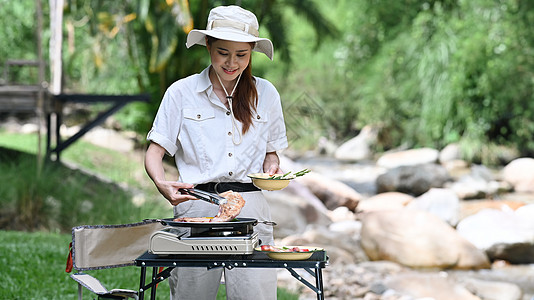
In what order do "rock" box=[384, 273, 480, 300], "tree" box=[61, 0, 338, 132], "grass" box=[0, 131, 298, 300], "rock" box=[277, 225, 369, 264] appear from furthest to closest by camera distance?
"tree" box=[61, 0, 338, 132]
"rock" box=[277, 225, 369, 264]
"rock" box=[384, 273, 480, 300]
"grass" box=[0, 131, 298, 300]

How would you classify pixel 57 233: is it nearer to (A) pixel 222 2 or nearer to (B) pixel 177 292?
(B) pixel 177 292

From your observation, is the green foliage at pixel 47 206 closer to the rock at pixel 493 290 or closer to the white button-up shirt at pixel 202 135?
the rock at pixel 493 290

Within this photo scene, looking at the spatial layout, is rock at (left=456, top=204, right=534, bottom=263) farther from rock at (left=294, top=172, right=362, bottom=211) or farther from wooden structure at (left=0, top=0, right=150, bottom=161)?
wooden structure at (left=0, top=0, right=150, bottom=161)

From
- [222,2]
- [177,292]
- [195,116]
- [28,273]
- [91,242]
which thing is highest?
[222,2]

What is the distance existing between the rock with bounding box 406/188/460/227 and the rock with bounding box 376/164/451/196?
3166 millimetres

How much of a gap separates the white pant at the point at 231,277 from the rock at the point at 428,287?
5.21m

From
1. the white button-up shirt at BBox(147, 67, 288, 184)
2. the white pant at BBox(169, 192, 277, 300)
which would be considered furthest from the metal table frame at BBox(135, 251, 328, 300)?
the white button-up shirt at BBox(147, 67, 288, 184)

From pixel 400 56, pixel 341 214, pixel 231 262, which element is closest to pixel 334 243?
pixel 341 214

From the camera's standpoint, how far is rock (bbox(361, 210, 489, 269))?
911 centimetres

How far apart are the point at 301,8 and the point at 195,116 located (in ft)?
54.8

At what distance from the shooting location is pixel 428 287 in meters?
7.98

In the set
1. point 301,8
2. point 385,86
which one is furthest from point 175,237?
point 385,86

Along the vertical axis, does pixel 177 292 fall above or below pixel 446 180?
above

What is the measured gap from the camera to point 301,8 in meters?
19.0
